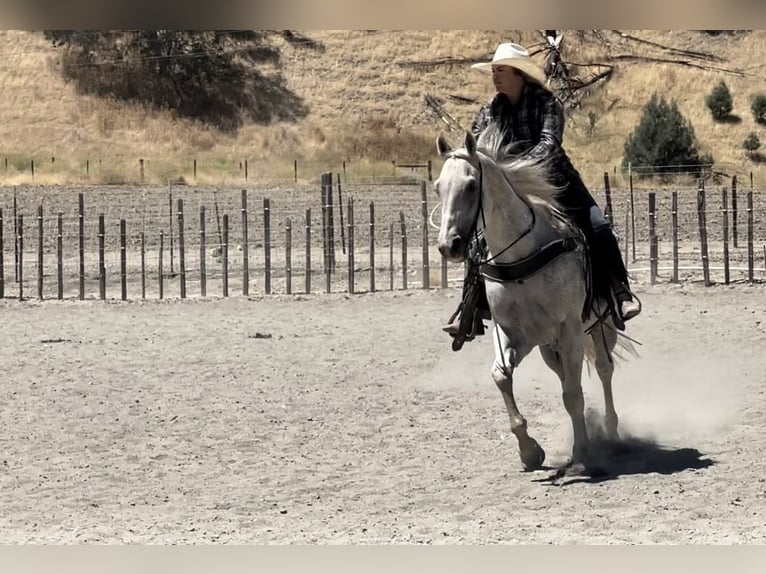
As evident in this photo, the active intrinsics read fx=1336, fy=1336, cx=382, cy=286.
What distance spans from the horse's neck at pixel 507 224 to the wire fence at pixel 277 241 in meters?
8.72

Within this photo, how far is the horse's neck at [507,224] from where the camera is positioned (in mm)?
6277

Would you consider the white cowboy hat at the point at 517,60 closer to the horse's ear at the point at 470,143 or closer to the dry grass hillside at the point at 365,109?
the horse's ear at the point at 470,143

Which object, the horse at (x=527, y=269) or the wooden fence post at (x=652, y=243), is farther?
the wooden fence post at (x=652, y=243)

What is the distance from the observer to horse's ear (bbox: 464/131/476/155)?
604 cm

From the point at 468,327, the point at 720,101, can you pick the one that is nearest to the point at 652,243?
the point at 468,327

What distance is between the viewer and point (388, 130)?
37188 mm

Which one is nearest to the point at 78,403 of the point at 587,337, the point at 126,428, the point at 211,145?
the point at 126,428

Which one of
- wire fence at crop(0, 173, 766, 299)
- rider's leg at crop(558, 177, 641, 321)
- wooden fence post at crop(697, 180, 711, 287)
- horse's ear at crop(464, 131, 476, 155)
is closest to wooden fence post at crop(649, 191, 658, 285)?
wire fence at crop(0, 173, 766, 299)

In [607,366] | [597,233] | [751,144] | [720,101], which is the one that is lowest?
[607,366]

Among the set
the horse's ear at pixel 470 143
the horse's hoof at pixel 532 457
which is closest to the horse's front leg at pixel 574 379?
the horse's hoof at pixel 532 457

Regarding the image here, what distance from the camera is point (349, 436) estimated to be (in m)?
7.88

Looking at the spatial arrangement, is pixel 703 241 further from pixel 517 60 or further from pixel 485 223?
pixel 485 223

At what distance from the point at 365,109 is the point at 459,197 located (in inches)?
1307

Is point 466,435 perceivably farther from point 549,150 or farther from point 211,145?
point 211,145
